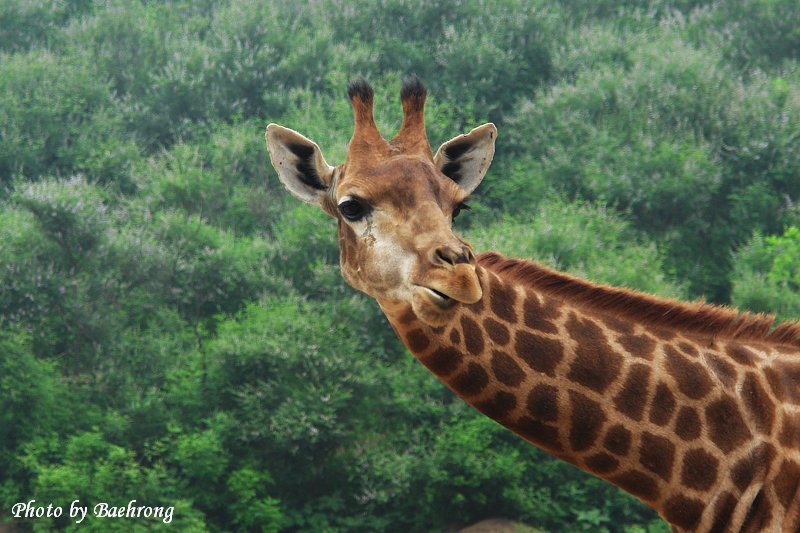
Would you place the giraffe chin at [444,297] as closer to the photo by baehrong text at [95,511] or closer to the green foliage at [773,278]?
the photo by baehrong text at [95,511]

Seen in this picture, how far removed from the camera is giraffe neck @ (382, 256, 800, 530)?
6270 millimetres

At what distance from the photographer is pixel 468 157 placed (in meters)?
7.52

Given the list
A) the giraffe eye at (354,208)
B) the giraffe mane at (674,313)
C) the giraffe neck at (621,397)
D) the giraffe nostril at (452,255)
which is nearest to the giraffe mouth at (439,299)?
the giraffe nostril at (452,255)

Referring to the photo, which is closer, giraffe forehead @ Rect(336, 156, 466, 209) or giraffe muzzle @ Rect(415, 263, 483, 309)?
giraffe muzzle @ Rect(415, 263, 483, 309)

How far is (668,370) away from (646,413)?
304 mm

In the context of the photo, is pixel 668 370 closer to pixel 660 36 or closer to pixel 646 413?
pixel 646 413

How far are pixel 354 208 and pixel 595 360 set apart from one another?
71.4 inches

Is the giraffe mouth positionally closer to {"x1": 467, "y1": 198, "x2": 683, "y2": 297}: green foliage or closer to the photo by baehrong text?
the photo by baehrong text

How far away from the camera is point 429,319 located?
19.9 ft

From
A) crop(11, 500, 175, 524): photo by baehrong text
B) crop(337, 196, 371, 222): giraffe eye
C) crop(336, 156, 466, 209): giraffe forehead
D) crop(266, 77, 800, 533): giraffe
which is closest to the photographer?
crop(266, 77, 800, 533): giraffe

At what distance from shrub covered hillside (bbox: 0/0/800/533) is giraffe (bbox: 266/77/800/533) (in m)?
21.2

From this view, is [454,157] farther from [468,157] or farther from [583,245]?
[583,245]

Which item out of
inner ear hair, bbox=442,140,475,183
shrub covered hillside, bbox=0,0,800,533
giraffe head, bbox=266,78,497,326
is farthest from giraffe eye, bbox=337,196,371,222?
shrub covered hillside, bbox=0,0,800,533

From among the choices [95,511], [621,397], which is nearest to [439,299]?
[621,397]
